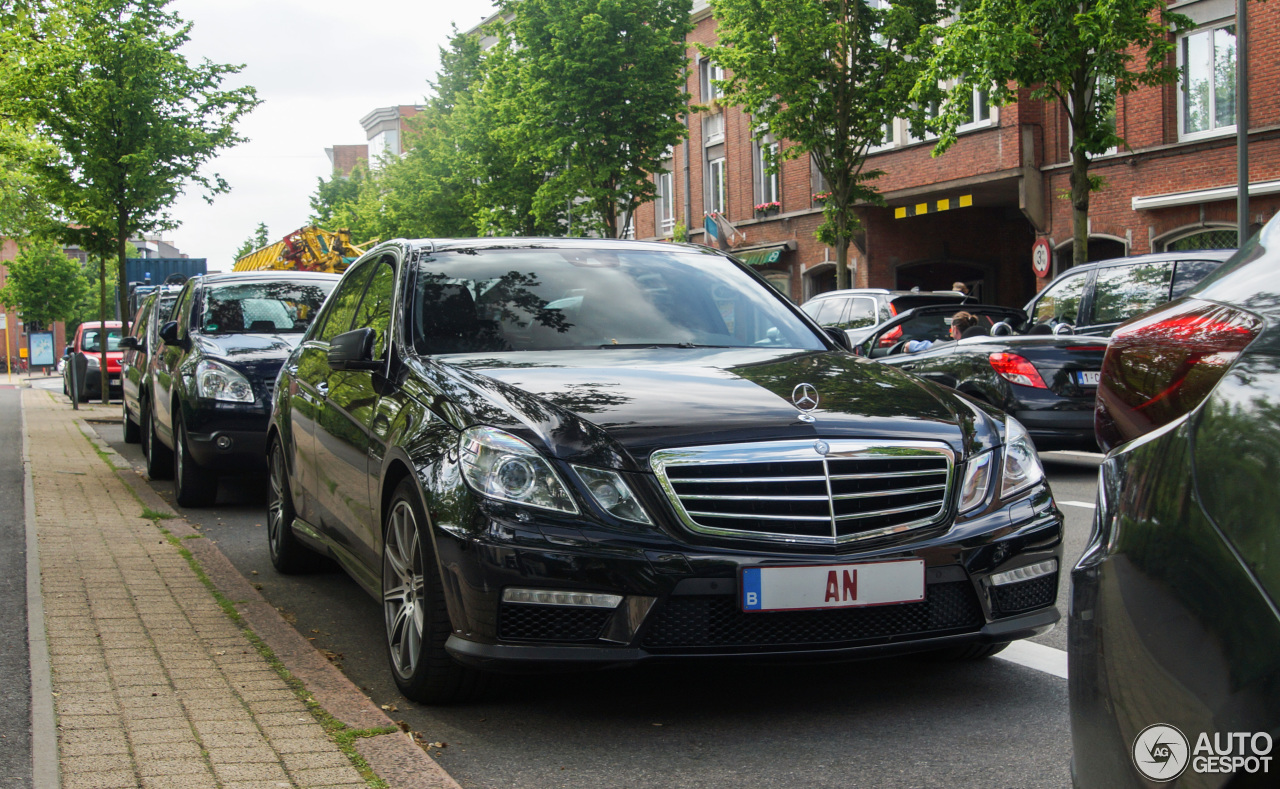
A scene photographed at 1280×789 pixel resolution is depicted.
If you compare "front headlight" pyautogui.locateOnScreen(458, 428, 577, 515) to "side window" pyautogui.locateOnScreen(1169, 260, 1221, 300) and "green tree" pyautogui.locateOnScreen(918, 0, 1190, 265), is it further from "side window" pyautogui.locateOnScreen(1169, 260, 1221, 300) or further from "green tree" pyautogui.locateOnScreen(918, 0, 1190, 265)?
"green tree" pyautogui.locateOnScreen(918, 0, 1190, 265)

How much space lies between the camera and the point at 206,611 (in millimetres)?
5648

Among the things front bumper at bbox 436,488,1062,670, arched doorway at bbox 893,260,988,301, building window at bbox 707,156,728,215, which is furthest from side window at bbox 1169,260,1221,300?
building window at bbox 707,156,728,215

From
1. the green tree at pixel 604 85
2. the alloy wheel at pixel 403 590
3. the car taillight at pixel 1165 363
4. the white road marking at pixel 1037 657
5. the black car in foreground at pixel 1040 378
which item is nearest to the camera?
the car taillight at pixel 1165 363

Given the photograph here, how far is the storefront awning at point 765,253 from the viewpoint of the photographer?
119ft

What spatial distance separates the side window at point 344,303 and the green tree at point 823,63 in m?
19.0

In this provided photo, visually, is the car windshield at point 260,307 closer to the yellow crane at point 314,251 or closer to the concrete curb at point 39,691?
the concrete curb at point 39,691

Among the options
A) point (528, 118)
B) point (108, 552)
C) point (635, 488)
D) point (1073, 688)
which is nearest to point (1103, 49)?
point (528, 118)

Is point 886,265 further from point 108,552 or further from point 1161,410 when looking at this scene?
point 1161,410

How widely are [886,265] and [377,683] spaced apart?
96.3 feet
